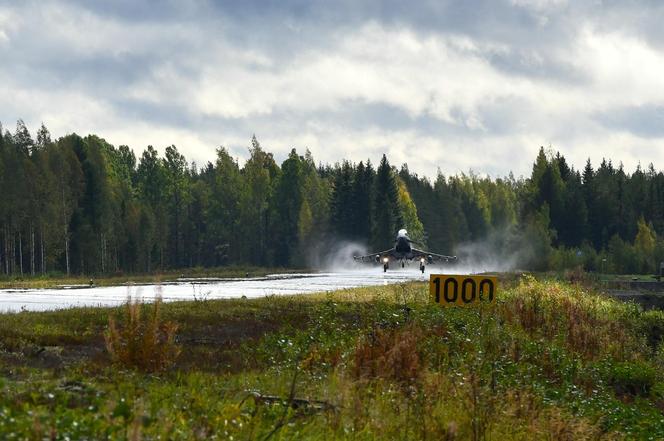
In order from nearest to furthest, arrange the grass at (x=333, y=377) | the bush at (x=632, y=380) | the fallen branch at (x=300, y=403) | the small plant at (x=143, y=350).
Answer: the grass at (x=333, y=377), the fallen branch at (x=300, y=403), the small plant at (x=143, y=350), the bush at (x=632, y=380)

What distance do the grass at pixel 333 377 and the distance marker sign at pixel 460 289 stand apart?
1.61ft

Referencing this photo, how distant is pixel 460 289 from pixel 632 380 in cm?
542

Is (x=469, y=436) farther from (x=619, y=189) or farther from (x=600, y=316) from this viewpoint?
(x=619, y=189)

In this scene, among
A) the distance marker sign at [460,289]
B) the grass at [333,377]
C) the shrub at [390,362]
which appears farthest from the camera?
the distance marker sign at [460,289]

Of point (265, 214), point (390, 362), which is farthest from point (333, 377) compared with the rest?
point (265, 214)

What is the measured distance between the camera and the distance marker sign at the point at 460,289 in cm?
2386

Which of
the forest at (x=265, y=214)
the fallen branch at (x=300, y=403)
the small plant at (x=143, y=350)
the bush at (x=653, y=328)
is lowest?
the bush at (x=653, y=328)

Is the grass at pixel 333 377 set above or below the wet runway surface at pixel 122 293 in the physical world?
below

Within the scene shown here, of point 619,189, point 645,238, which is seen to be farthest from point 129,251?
point 619,189

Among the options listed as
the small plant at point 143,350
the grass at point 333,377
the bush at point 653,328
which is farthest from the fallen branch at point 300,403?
the bush at point 653,328

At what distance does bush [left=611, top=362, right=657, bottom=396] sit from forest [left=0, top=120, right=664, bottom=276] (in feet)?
244

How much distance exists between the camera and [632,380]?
2053 cm

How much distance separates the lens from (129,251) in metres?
118

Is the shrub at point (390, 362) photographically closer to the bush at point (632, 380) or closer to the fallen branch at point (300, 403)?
the fallen branch at point (300, 403)
